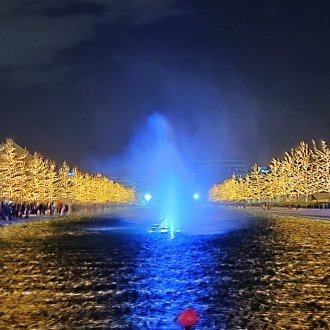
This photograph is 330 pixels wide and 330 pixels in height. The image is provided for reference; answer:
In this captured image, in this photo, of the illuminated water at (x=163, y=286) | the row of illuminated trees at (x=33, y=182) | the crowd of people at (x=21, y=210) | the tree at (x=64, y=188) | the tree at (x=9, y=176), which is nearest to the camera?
the illuminated water at (x=163, y=286)

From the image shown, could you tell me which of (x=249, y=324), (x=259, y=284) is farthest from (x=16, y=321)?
(x=259, y=284)

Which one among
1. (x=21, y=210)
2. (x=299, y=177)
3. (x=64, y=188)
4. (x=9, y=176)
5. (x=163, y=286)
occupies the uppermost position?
(x=299, y=177)

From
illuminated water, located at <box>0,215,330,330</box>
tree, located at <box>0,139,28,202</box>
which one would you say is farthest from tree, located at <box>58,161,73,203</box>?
illuminated water, located at <box>0,215,330,330</box>

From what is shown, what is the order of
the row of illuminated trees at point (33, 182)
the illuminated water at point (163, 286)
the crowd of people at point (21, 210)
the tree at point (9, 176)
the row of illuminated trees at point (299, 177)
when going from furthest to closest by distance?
the row of illuminated trees at point (299, 177) → the row of illuminated trees at point (33, 182) → the tree at point (9, 176) → the crowd of people at point (21, 210) → the illuminated water at point (163, 286)

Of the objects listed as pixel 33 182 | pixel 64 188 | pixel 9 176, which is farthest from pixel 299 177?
Answer: pixel 9 176

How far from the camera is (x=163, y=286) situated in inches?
653

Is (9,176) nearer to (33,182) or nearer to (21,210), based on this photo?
(33,182)

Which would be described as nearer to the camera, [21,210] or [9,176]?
[21,210]

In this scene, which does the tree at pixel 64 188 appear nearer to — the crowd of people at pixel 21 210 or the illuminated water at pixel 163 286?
the crowd of people at pixel 21 210

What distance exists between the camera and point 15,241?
3344cm

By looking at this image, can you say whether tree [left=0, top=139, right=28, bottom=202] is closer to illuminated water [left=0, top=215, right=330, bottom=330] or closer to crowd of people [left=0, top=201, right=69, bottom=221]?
crowd of people [left=0, top=201, right=69, bottom=221]

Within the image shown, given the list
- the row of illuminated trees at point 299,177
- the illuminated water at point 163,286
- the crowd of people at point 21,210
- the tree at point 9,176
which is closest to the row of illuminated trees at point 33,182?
the tree at point 9,176

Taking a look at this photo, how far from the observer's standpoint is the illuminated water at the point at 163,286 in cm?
1230

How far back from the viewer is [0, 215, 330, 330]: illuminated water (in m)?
12.3
